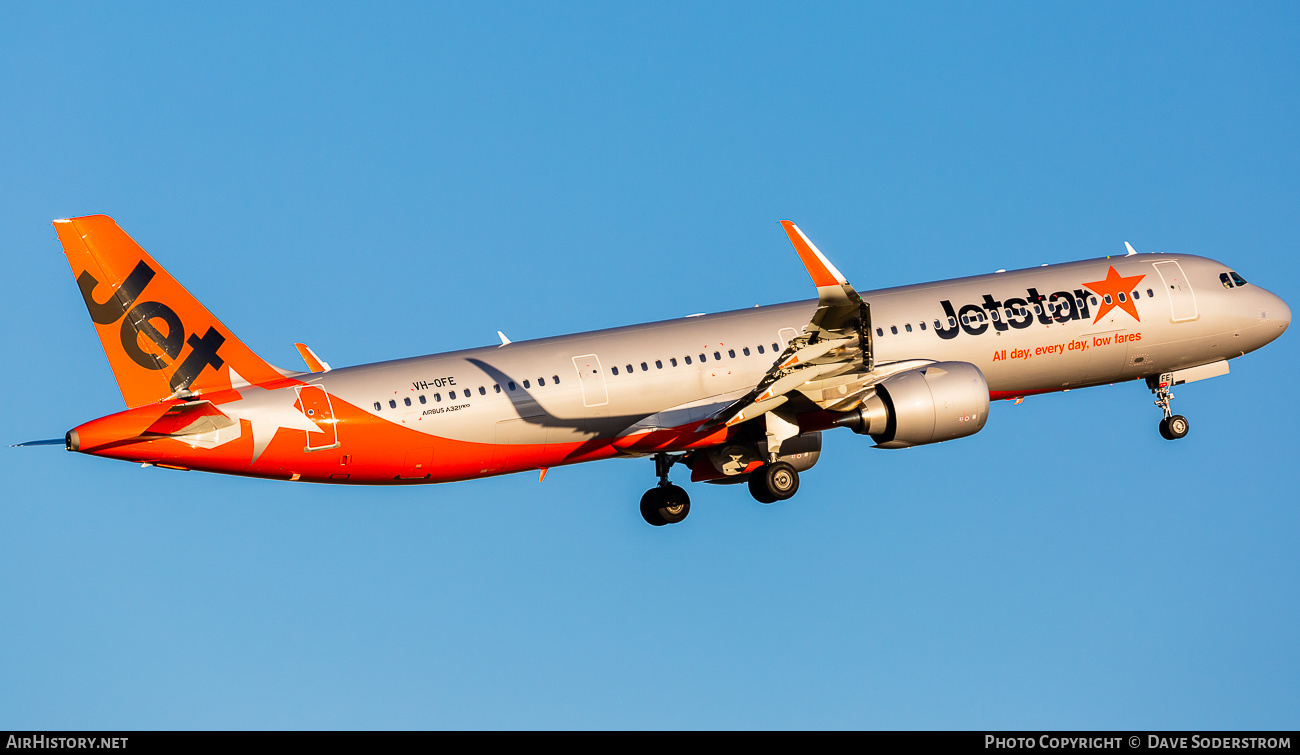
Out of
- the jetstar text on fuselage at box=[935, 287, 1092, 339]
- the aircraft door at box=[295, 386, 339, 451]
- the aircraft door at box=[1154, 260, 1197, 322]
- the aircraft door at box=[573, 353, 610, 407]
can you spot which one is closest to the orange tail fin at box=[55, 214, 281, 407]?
the aircraft door at box=[295, 386, 339, 451]

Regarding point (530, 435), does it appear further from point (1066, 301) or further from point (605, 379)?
point (1066, 301)

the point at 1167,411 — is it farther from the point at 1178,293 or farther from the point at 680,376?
the point at 680,376

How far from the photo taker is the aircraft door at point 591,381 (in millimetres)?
37250

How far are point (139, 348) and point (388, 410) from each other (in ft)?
18.7

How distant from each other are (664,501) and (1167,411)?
49.6ft

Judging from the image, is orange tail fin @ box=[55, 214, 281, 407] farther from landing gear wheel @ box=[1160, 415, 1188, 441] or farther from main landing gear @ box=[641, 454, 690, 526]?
landing gear wheel @ box=[1160, 415, 1188, 441]

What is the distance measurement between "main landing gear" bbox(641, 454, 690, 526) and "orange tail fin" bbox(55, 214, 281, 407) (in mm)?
11921

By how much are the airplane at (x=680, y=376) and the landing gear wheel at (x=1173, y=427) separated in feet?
0.29

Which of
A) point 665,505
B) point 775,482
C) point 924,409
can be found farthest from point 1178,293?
point 665,505

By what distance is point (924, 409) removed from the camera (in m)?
37.1

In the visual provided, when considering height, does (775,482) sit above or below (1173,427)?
below

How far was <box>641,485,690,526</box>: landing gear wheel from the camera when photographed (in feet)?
135
